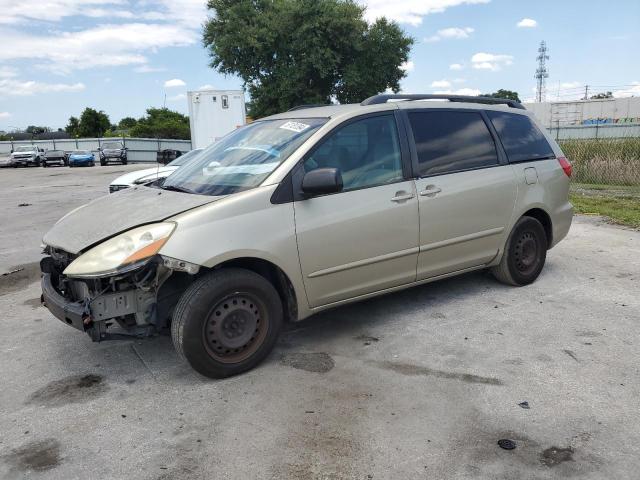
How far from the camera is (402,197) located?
4293 mm

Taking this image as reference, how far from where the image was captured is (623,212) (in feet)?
30.7

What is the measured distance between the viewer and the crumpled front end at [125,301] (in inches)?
134

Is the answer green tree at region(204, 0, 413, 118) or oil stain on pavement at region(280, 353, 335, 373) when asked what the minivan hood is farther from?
green tree at region(204, 0, 413, 118)

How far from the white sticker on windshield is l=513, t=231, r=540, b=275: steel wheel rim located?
8.09 ft

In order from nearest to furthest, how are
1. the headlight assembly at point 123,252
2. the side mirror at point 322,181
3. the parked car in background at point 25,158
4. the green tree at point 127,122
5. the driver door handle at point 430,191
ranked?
the headlight assembly at point 123,252
the side mirror at point 322,181
the driver door handle at point 430,191
the parked car in background at point 25,158
the green tree at point 127,122

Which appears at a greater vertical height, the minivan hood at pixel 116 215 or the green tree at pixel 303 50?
the green tree at pixel 303 50

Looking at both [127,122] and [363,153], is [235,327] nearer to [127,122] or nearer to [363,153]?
[363,153]

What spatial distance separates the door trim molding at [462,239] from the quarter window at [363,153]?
634mm

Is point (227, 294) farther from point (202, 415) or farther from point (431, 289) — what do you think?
point (431, 289)

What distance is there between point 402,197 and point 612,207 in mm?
7343

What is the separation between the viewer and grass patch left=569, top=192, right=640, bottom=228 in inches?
345

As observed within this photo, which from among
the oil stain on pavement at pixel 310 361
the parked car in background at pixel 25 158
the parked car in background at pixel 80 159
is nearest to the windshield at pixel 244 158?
the oil stain on pavement at pixel 310 361

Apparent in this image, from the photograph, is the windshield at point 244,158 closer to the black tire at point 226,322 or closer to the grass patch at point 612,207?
the black tire at point 226,322

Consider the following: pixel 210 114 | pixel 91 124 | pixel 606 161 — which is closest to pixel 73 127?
pixel 91 124
